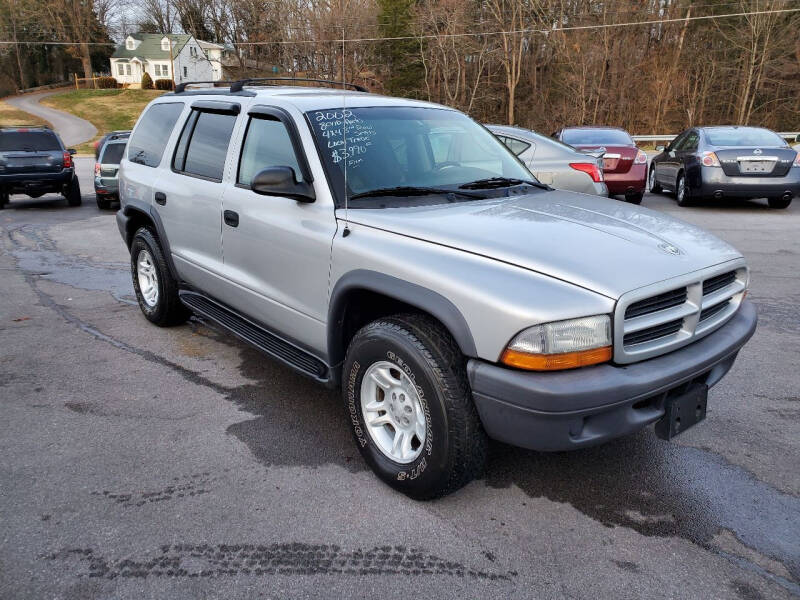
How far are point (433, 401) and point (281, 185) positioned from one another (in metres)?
1.39

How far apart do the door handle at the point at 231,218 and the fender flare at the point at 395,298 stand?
1.07m

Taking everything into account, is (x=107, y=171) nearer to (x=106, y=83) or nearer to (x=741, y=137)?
(x=741, y=137)

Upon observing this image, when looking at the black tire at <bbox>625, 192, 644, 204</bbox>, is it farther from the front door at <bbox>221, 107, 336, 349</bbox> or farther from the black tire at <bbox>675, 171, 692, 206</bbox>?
the front door at <bbox>221, 107, 336, 349</bbox>

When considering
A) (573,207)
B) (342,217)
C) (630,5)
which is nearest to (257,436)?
(342,217)

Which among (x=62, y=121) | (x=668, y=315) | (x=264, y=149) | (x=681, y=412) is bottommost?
(x=62, y=121)

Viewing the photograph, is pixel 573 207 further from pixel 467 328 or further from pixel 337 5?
pixel 337 5

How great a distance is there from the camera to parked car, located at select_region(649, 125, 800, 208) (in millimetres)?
11672

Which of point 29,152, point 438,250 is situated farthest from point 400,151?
point 29,152

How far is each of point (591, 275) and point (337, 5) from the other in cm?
3618

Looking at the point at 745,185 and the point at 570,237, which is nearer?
the point at 570,237

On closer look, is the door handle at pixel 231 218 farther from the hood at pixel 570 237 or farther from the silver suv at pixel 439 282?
the hood at pixel 570 237

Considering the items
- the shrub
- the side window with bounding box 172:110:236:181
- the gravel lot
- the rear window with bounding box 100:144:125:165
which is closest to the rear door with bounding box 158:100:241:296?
the side window with bounding box 172:110:236:181

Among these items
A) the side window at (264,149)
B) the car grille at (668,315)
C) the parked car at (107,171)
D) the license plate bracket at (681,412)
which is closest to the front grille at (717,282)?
the car grille at (668,315)

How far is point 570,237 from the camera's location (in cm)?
292
